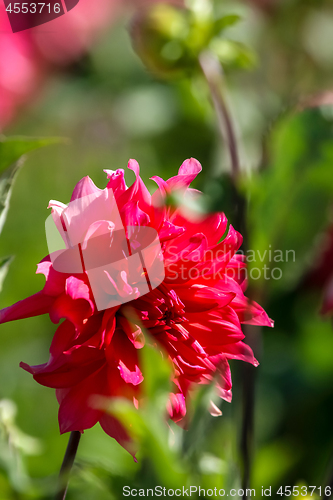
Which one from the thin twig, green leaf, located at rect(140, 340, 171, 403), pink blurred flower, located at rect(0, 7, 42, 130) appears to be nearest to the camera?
green leaf, located at rect(140, 340, 171, 403)

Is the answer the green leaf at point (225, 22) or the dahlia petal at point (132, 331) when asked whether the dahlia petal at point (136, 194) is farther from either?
the green leaf at point (225, 22)

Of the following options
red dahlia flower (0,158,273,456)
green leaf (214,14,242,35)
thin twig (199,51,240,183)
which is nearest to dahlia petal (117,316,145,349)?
red dahlia flower (0,158,273,456)

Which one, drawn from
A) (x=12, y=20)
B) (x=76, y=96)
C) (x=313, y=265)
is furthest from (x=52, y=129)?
(x=313, y=265)

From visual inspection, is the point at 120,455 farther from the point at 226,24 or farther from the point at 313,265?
the point at 226,24

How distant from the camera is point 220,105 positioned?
0.40 meters

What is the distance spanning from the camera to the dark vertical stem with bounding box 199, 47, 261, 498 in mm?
263

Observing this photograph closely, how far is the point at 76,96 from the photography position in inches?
30.5

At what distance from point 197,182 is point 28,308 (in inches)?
7.4

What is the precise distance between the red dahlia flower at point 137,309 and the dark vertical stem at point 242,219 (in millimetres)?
12

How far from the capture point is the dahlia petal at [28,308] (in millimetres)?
222

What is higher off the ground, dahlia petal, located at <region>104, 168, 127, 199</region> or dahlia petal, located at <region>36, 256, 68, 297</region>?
dahlia petal, located at <region>104, 168, 127, 199</region>

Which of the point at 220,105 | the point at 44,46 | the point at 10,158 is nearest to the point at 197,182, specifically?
the point at 220,105

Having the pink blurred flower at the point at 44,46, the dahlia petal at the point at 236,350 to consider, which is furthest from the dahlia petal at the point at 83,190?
the pink blurred flower at the point at 44,46

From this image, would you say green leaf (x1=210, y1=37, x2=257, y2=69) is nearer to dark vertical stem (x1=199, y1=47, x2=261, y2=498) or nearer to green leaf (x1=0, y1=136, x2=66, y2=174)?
dark vertical stem (x1=199, y1=47, x2=261, y2=498)
